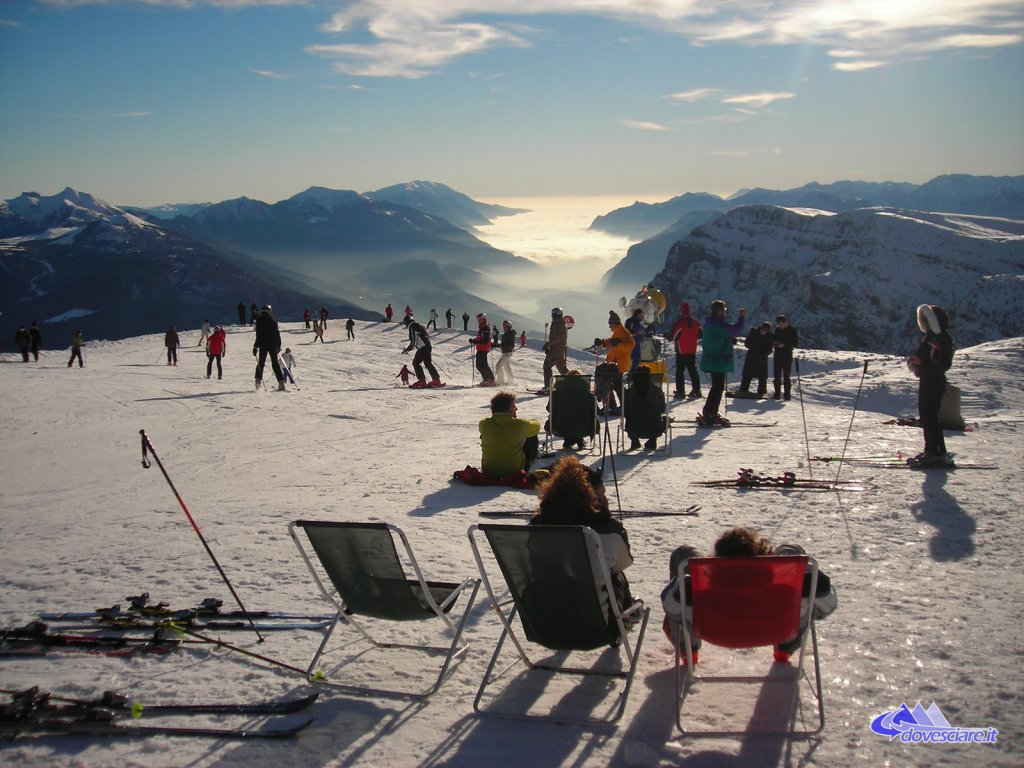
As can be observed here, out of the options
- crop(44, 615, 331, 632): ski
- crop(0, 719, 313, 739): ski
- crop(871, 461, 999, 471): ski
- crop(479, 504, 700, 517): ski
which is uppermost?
crop(0, 719, 313, 739): ski

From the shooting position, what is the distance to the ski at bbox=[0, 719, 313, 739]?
4.16m

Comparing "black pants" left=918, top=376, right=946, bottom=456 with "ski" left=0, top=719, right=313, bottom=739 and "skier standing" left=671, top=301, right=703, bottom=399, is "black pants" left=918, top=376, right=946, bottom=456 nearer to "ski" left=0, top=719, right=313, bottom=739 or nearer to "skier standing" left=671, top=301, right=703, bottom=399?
"skier standing" left=671, top=301, right=703, bottom=399

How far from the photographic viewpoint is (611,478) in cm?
1028

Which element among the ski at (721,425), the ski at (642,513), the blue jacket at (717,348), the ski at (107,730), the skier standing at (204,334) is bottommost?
the ski at (721,425)

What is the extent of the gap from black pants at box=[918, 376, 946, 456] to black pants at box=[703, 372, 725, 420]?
138 inches

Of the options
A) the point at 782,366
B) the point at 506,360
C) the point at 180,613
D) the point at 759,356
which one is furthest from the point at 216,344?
the point at 180,613

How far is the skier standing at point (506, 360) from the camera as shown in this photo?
22953mm

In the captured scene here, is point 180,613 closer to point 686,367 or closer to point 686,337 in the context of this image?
point 686,337

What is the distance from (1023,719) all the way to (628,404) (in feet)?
25.5

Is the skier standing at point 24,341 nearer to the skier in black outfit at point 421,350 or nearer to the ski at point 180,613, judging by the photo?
the skier in black outfit at point 421,350

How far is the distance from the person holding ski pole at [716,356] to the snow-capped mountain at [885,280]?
12325 centimetres

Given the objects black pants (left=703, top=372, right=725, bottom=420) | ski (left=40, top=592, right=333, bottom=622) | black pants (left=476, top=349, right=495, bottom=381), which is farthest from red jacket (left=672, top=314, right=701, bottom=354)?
ski (left=40, top=592, right=333, bottom=622)

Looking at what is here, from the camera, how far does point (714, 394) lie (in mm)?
13688

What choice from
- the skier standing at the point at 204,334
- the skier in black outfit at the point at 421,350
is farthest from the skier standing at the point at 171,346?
the skier in black outfit at the point at 421,350
